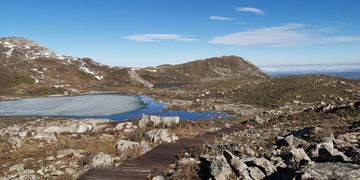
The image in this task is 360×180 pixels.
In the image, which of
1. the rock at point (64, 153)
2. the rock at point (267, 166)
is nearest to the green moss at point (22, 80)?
the rock at point (64, 153)

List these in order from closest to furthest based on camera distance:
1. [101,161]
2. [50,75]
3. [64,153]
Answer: [101,161]
[64,153]
[50,75]

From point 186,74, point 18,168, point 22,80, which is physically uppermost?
point 186,74

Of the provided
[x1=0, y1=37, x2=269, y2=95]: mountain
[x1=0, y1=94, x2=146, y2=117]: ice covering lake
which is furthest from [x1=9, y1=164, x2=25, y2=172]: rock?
[x1=0, y1=37, x2=269, y2=95]: mountain

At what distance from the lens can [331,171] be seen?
598 cm

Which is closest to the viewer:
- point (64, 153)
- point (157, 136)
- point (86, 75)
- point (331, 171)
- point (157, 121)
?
point (331, 171)

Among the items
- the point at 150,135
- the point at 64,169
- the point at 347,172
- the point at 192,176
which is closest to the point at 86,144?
the point at 64,169

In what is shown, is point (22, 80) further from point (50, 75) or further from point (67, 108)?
point (67, 108)

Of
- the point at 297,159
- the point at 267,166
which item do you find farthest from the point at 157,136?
the point at 297,159

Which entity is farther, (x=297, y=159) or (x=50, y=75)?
(x=50, y=75)

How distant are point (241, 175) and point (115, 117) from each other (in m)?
39.1

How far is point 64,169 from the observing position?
1258cm

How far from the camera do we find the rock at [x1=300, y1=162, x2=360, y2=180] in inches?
223

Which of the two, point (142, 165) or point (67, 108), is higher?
point (142, 165)

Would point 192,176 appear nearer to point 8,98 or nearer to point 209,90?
point 209,90
